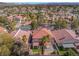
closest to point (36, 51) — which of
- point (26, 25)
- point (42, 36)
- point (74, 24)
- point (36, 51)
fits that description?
point (36, 51)

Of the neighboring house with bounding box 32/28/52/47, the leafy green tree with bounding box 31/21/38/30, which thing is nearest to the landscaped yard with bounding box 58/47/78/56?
the neighboring house with bounding box 32/28/52/47

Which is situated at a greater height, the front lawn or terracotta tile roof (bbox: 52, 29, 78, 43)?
terracotta tile roof (bbox: 52, 29, 78, 43)

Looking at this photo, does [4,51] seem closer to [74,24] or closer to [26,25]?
[26,25]

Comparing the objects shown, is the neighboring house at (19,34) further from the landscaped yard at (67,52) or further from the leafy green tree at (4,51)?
the landscaped yard at (67,52)

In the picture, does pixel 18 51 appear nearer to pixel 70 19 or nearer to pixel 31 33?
pixel 31 33

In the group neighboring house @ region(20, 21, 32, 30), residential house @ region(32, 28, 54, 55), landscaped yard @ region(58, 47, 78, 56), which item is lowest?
landscaped yard @ region(58, 47, 78, 56)

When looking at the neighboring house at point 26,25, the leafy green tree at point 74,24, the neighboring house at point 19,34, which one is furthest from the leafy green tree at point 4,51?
the leafy green tree at point 74,24

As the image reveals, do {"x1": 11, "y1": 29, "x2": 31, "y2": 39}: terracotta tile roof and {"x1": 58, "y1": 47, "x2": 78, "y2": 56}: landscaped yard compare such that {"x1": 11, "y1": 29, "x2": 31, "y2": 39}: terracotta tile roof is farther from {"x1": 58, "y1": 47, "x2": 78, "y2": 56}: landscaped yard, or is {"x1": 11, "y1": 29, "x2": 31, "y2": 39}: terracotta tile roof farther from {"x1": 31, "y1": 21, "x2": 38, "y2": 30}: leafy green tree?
{"x1": 58, "y1": 47, "x2": 78, "y2": 56}: landscaped yard

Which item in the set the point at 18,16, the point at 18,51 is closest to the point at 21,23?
the point at 18,16
